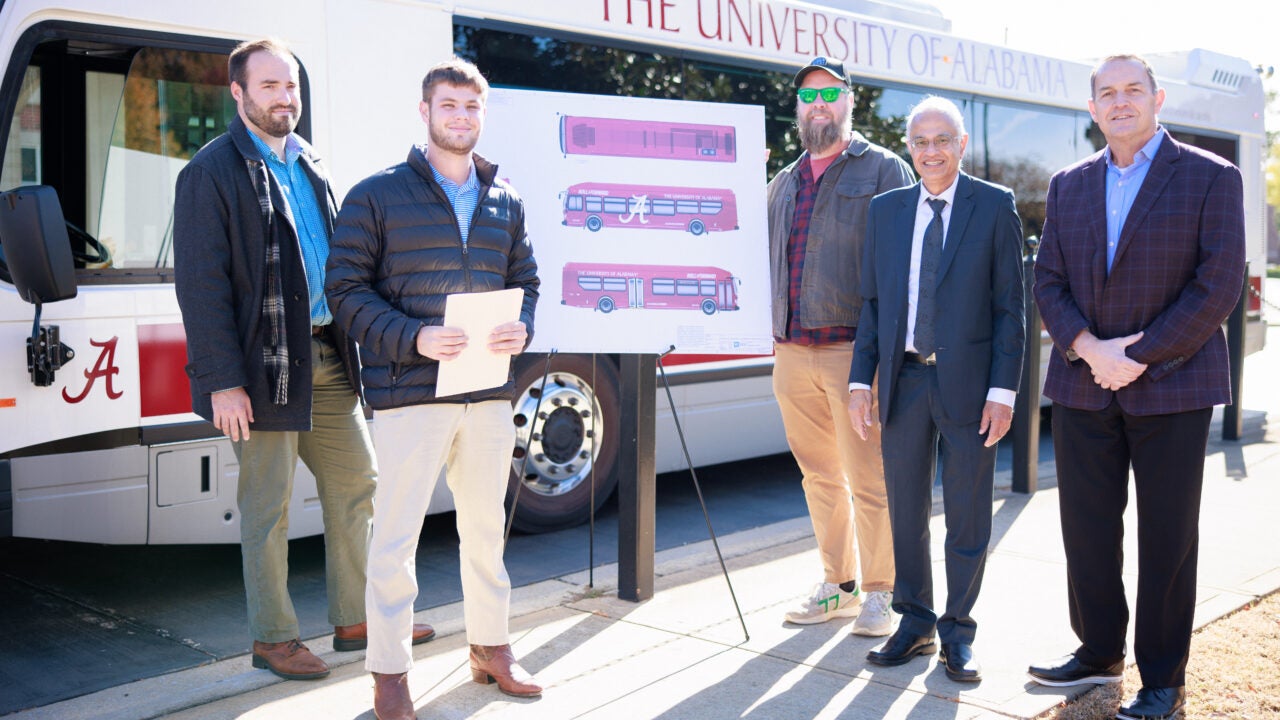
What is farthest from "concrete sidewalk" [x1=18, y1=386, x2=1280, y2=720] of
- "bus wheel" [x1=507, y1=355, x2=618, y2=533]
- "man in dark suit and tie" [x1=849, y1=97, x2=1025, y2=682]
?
"bus wheel" [x1=507, y1=355, x2=618, y2=533]

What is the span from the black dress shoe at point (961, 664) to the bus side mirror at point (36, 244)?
326 centimetres

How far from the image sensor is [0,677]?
4309 mm

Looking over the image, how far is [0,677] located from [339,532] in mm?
1324

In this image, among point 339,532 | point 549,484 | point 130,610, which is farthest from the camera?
point 549,484

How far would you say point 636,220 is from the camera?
477 cm

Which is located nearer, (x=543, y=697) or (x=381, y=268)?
(x=381, y=268)

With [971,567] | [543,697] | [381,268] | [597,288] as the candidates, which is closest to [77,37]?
[381,268]

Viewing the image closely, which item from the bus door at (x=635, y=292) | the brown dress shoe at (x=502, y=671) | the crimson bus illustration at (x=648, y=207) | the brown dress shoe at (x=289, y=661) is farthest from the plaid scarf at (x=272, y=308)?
the bus door at (x=635, y=292)

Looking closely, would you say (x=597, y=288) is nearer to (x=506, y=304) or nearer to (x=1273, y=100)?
(x=506, y=304)

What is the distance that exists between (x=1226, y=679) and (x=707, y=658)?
1741 mm

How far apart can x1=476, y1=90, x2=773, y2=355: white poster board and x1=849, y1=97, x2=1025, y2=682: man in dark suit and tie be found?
685 mm

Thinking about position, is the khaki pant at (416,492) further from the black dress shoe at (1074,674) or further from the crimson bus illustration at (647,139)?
the black dress shoe at (1074,674)

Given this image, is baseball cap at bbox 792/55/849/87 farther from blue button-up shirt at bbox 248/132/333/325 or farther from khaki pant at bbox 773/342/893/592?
blue button-up shirt at bbox 248/132/333/325

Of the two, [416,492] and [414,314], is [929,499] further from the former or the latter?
[414,314]
